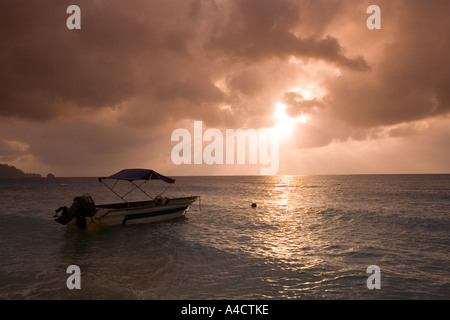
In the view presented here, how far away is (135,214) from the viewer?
74.8 ft

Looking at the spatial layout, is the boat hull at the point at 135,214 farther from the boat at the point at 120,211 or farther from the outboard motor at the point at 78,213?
the outboard motor at the point at 78,213

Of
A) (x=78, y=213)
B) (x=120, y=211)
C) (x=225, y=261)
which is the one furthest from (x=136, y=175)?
(x=225, y=261)

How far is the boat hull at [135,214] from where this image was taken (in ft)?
67.2

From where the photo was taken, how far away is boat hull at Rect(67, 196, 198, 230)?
2047cm

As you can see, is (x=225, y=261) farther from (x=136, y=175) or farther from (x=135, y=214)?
(x=136, y=175)

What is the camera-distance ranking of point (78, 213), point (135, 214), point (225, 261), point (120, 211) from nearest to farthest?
1. point (225, 261)
2. point (78, 213)
3. point (120, 211)
4. point (135, 214)

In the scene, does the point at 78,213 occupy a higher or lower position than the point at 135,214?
higher

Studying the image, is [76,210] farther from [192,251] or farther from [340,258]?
[340,258]

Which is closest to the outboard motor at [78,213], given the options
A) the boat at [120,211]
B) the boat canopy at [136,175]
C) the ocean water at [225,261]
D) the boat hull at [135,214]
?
the boat at [120,211]

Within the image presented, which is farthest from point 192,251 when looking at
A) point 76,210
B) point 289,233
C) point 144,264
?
point 76,210

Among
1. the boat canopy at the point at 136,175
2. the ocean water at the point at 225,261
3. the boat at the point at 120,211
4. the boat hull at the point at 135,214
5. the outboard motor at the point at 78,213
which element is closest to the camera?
the ocean water at the point at 225,261

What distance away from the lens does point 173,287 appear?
9.80m

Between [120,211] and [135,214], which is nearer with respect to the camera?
[120,211]

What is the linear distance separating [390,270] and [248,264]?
6.74 metres
